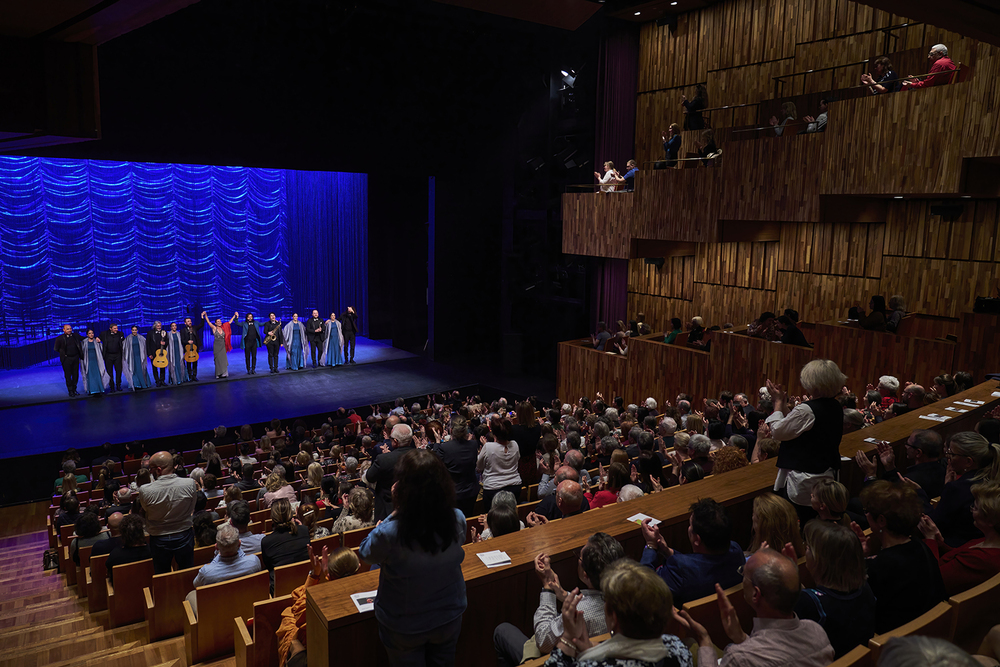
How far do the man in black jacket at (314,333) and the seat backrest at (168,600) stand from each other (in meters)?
10.5

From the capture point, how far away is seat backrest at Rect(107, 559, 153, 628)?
14.6 feet

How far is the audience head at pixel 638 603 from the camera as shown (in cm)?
174

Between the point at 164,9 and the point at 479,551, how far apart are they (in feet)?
7.33

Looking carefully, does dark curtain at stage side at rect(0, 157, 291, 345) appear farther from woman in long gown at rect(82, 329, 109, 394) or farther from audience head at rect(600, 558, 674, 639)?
audience head at rect(600, 558, 674, 639)

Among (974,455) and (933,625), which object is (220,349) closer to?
(974,455)

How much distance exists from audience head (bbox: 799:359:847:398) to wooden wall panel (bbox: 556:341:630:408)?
795 centimetres

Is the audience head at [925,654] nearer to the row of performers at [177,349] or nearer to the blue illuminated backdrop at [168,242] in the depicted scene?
the row of performers at [177,349]

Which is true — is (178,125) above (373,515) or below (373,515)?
above

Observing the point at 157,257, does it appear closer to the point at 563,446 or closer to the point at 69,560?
the point at 69,560

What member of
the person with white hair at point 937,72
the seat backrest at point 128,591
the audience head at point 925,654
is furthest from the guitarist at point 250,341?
the audience head at point 925,654

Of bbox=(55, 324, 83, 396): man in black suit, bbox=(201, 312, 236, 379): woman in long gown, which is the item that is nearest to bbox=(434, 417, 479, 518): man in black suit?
bbox=(55, 324, 83, 396): man in black suit

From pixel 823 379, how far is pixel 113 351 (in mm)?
12180

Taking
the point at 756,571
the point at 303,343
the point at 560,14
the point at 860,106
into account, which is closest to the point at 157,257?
the point at 303,343

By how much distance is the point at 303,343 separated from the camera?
14.5m
